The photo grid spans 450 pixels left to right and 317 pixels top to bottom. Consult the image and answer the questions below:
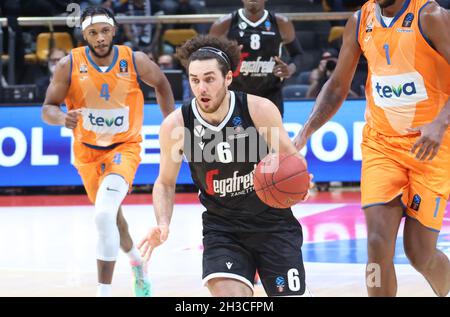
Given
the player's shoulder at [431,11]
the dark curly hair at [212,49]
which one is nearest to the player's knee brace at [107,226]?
the dark curly hair at [212,49]

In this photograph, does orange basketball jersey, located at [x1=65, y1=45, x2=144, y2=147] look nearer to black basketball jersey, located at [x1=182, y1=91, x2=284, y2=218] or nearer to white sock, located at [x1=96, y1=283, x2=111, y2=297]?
white sock, located at [x1=96, y1=283, x2=111, y2=297]

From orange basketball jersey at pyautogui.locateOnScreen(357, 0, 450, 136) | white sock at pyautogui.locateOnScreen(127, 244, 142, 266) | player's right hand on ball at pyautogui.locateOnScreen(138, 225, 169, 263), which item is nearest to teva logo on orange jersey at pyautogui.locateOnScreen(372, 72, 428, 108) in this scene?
orange basketball jersey at pyautogui.locateOnScreen(357, 0, 450, 136)

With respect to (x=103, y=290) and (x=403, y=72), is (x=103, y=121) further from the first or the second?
(x=403, y=72)

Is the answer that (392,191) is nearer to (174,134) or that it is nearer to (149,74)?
(174,134)

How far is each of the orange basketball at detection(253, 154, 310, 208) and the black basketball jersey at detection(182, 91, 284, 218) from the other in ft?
0.92

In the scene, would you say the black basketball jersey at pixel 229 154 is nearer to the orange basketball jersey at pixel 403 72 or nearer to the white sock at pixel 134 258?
the orange basketball jersey at pixel 403 72

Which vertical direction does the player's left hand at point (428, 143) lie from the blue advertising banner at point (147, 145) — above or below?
above

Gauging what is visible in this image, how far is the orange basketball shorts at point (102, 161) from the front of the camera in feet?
22.8

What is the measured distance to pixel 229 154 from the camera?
4965 millimetres

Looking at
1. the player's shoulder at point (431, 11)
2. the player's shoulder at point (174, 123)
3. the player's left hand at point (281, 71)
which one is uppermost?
the player's shoulder at point (431, 11)

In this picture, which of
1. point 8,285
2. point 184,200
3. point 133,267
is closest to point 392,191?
point 133,267

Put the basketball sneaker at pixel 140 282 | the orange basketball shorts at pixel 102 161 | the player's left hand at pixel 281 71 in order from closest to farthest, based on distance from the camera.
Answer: the basketball sneaker at pixel 140 282
the orange basketball shorts at pixel 102 161
the player's left hand at pixel 281 71
